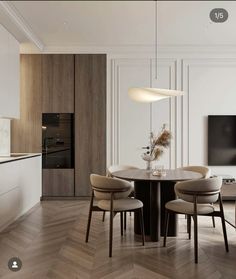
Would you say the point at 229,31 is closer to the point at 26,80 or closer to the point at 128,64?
the point at 128,64

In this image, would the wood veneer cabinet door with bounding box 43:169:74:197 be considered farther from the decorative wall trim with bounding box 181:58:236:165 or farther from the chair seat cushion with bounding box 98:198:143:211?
the chair seat cushion with bounding box 98:198:143:211

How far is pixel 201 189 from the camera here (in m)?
2.54

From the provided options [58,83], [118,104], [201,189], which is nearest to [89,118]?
[118,104]

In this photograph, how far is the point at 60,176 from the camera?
500cm

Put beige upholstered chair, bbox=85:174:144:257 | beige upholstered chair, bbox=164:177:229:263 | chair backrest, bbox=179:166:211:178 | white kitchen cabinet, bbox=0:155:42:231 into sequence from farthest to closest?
chair backrest, bbox=179:166:211:178 → white kitchen cabinet, bbox=0:155:42:231 → beige upholstered chair, bbox=85:174:144:257 → beige upholstered chair, bbox=164:177:229:263

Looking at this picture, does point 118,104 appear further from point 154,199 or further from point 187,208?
point 187,208

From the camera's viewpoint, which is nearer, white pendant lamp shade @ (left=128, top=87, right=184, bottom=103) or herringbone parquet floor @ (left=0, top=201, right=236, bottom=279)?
herringbone parquet floor @ (left=0, top=201, right=236, bottom=279)

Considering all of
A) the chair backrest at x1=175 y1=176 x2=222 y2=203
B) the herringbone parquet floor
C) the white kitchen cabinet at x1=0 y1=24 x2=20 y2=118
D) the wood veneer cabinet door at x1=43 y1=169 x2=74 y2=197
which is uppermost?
the white kitchen cabinet at x1=0 y1=24 x2=20 y2=118

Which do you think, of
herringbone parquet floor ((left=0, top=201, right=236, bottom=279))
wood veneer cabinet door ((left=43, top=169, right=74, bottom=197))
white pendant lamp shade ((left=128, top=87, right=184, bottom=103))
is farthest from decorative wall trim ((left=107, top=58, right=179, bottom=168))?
white pendant lamp shade ((left=128, top=87, right=184, bottom=103))

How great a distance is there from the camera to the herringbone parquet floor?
7.28ft

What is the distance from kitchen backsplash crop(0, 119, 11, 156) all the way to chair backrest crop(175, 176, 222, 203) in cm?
308

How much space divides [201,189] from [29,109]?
11.4ft

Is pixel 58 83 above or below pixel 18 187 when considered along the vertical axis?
above

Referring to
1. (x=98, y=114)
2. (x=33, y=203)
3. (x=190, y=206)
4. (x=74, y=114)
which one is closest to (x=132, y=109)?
(x=98, y=114)
